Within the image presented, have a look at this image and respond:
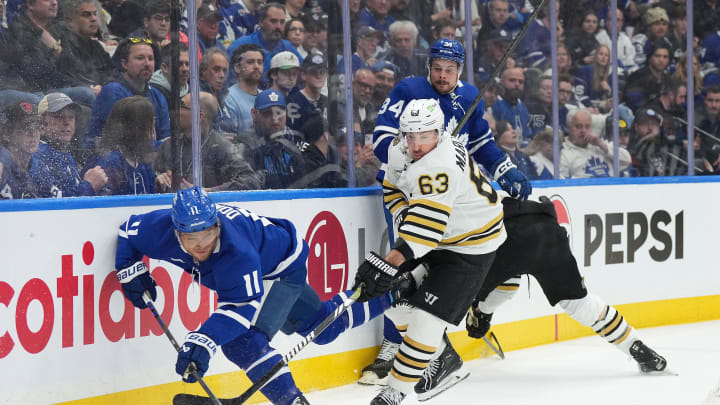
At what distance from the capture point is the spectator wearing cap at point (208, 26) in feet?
12.2

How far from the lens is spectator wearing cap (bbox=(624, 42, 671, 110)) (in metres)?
5.62

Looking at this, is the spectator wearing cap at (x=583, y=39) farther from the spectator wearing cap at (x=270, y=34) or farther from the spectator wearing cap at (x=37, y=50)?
the spectator wearing cap at (x=37, y=50)

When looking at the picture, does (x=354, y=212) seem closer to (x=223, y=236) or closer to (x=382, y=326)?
(x=382, y=326)

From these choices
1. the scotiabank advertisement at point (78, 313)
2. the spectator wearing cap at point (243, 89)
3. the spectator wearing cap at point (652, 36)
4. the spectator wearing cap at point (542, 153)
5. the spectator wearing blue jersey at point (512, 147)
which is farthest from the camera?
the spectator wearing cap at point (652, 36)

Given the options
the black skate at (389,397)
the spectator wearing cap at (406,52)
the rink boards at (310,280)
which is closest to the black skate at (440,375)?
the black skate at (389,397)

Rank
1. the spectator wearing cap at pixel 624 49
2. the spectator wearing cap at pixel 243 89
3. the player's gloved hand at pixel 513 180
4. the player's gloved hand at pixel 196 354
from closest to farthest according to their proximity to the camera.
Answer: the player's gloved hand at pixel 196 354, the spectator wearing cap at pixel 243 89, the player's gloved hand at pixel 513 180, the spectator wearing cap at pixel 624 49

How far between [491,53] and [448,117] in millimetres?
1161

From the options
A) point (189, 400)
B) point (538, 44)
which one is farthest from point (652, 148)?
point (189, 400)

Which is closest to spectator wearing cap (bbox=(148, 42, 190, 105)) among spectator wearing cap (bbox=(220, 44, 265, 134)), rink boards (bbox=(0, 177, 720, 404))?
spectator wearing cap (bbox=(220, 44, 265, 134))

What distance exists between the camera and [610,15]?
5.50 m

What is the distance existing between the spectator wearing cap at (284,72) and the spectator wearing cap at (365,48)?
0.25 meters

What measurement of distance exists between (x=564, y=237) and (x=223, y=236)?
1.63 metres

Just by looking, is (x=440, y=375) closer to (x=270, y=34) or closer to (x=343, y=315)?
(x=343, y=315)

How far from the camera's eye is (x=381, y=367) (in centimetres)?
391
